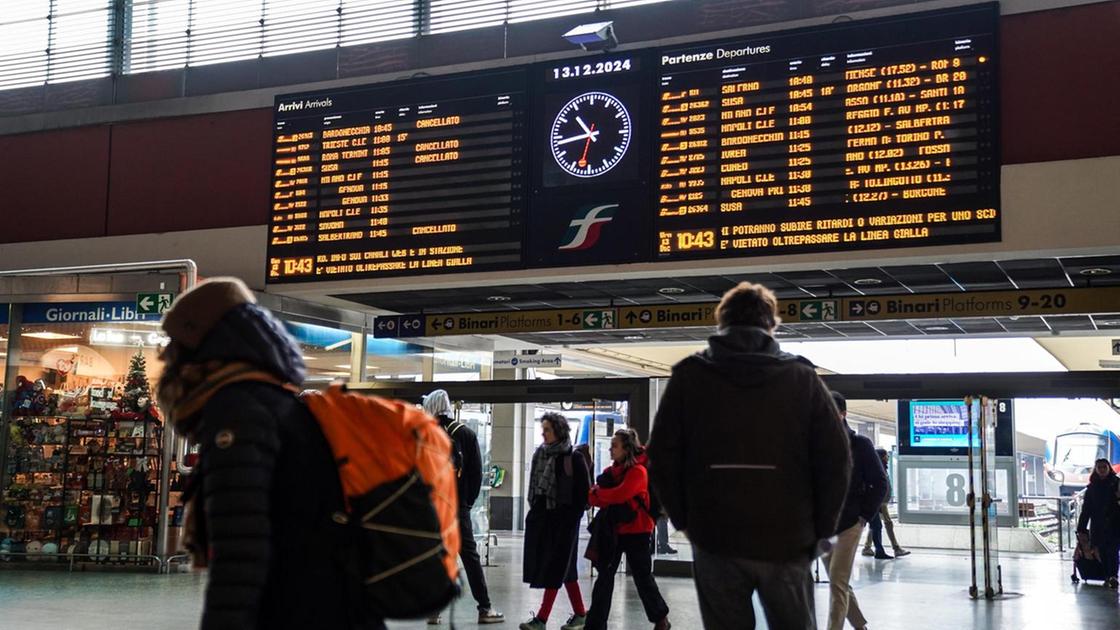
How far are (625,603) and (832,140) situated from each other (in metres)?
4.20

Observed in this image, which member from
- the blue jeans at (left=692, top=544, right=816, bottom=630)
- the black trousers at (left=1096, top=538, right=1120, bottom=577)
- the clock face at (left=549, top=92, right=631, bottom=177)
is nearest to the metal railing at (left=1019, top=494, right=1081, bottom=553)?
the black trousers at (left=1096, top=538, right=1120, bottom=577)

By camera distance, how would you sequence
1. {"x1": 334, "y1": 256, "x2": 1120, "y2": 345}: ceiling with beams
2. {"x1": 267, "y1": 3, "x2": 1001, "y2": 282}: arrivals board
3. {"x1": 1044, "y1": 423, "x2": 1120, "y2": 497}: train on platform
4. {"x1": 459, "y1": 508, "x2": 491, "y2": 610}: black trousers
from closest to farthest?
{"x1": 459, "y1": 508, "x2": 491, "y2": 610}: black trousers, {"x1": 267, "y1": 3, "x2": 1001, "y2": 282}: arrivals board, {"x1": 334, "y1": 256, "x2": 1120, "y2": 345}: ceiling with beams, {"x1": 1044, "y1": 423, "x2": 1120, "y2": 497}: train on platform

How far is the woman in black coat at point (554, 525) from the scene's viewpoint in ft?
25.2

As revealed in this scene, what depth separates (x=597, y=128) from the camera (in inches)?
363

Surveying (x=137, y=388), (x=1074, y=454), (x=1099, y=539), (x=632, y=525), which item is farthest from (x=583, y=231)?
(x=1074, y=454)

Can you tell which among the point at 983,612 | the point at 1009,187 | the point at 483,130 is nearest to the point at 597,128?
the point at 483,130

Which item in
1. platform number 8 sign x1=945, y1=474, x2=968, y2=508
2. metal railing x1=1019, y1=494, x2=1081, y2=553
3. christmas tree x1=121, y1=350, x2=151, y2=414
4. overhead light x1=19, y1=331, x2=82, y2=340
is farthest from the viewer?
platform number 8 sign x1=945, y1=474, x2=968, y2=508

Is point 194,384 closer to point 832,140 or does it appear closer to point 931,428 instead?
point 832,140

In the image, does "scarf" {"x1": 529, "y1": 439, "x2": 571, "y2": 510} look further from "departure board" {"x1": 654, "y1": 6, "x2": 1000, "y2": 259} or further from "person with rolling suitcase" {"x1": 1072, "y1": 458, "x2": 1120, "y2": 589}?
"person with rolling suitcase" {"x1": 1072, "y1": 458, "x2": 1120, "y2": 589}

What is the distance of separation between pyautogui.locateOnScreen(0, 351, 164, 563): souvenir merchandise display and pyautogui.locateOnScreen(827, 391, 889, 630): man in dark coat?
7.37 metres

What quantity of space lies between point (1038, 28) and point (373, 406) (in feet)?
25.1

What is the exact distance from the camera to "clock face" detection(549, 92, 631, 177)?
29.9 ft

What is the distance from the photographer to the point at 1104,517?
1220 cm

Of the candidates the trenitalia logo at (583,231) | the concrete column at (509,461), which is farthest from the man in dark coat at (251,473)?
the concrete column at (509,461)
